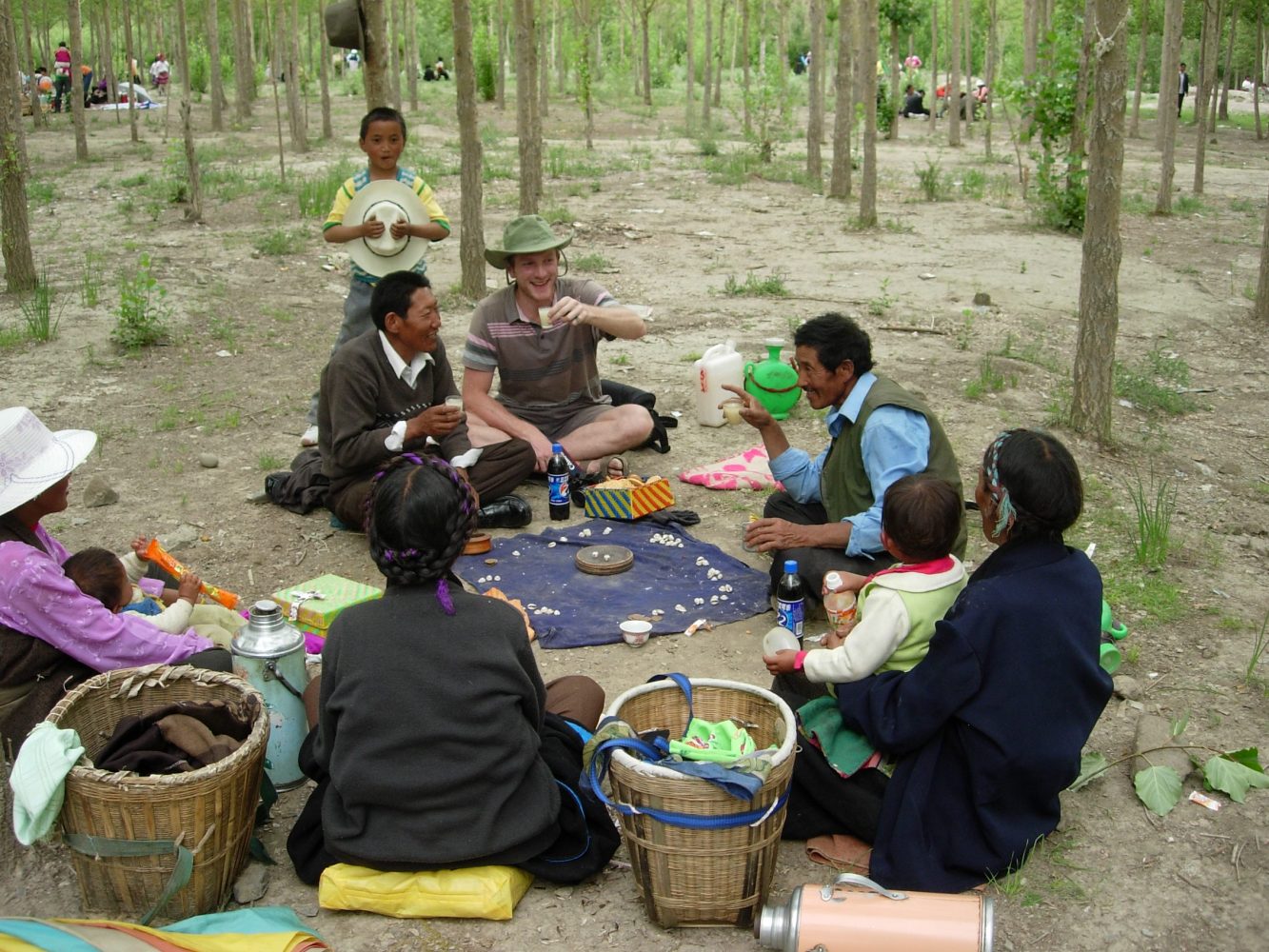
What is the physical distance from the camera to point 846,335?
4.12 metres

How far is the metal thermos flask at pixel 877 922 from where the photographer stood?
2480 mm

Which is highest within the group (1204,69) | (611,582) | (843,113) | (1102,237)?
(1204,69)

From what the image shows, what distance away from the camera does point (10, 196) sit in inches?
328

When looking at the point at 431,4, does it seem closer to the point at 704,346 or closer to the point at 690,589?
the point at 704,346

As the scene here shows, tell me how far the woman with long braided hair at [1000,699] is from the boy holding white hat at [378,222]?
154 inches

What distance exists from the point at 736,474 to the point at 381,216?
2.21m

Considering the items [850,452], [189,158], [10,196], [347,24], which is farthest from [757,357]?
[189,158]

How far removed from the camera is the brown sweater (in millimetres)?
4871

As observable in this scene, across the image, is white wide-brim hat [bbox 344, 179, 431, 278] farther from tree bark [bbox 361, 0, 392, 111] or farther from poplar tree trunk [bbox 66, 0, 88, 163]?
poplar tree trunk [bbox 66, 0, 88, 163]

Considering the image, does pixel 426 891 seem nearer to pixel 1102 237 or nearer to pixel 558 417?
pixel 558 417

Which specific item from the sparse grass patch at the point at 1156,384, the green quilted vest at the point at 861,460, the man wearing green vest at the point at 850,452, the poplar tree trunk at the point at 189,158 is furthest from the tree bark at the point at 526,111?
the green quilted vest at the point at 861,460

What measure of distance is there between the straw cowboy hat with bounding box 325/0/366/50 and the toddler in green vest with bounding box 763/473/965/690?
5606mm

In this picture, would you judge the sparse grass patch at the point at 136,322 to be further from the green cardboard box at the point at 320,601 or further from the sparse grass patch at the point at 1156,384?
the sparse grass patch at the point at 1156,384

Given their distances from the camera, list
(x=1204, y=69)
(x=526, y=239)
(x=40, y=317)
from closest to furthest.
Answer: (x=526, y=239) < (x=40, y=317) < (x=1204, y=69)
